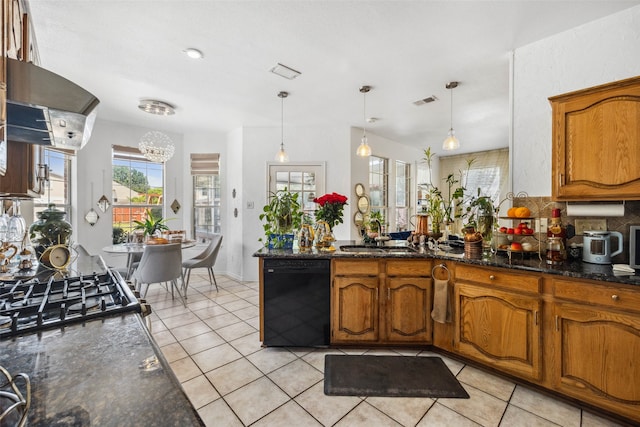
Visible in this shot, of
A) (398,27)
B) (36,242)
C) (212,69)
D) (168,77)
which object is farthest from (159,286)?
(398,27)

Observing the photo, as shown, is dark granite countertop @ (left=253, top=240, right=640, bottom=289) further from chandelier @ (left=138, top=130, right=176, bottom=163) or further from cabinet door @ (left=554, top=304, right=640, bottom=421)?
chandelier @ (left=138, top=130, right=176, bottom=163)

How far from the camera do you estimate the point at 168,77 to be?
3.06 m

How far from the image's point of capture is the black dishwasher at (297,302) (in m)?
2.42

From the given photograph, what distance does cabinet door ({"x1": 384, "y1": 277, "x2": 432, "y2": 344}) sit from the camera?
2.39 metres

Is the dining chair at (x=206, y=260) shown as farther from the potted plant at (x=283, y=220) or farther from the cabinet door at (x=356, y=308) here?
the cabinet door at (x=356, y=308)

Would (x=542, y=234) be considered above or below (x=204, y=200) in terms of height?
below

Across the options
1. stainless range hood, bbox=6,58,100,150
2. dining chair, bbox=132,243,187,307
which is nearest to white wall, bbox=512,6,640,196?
stainless range hood, bbox=6,58,100,150

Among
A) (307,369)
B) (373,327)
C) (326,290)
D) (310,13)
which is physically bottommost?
(307,369)

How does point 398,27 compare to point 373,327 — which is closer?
point 398,27

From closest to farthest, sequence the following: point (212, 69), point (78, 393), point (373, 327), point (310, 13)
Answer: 1. point (78, 393)
2. point (310, 13)
3. point (373, 327)
4. point (212, 69)

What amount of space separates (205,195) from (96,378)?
5037mm

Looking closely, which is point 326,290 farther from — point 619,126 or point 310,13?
point 619,126

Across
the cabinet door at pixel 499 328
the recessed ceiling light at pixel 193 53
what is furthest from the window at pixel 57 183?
the cabinet door at pixel 499 328

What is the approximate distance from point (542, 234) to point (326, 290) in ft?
6.13
